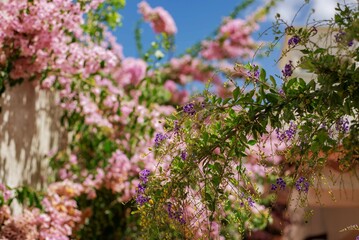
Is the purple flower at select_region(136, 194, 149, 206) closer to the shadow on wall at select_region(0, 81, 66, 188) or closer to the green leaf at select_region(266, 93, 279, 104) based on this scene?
the green leaf at select_region(266, 93, 279, 104)

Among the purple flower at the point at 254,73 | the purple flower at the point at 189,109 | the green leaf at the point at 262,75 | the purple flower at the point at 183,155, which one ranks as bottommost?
the purple flower at the point at 183,155

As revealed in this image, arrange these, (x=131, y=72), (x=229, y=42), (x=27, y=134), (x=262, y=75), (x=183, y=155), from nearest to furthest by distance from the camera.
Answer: (x=262, y=75) → (x=183, y=155) → (x=27, y=134) → (x=131, y=72) → (x=229, y=42)

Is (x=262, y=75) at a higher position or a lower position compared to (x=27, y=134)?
lower

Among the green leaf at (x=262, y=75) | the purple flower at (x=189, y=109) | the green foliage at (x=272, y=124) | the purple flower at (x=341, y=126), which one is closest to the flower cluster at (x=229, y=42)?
the green foliage at (x=272, y=124)

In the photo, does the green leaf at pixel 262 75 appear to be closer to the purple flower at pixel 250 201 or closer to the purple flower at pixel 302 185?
the purple flower at pixel 302 185

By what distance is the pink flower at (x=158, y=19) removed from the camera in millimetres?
8781

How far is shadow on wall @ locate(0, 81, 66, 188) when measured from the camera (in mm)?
5465

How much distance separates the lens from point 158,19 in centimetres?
898

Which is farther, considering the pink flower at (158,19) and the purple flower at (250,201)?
the pink flower at (158,19)

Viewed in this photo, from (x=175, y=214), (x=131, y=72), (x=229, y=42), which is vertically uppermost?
(x=229, y=42)

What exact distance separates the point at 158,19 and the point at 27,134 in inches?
144

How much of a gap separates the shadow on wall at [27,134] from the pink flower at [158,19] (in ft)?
9.39

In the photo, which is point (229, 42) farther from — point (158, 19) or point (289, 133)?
point (289, 133)

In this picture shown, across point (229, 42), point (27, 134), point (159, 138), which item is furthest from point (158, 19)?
point (159, 138)
